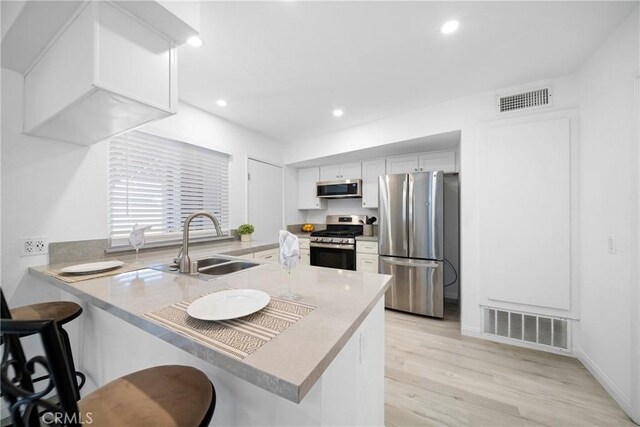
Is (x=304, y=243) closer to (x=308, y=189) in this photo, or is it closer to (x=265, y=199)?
(x=265, y=199)

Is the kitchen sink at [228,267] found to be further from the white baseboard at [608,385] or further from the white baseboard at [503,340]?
the white baseboard at [608,385]

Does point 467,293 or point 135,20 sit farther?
point 467,293

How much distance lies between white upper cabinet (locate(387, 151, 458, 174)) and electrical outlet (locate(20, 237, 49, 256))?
11.9 feet

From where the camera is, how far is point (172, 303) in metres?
0.97

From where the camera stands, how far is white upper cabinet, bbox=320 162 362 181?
3.90 metres

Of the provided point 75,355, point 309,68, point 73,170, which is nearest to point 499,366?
point 309,68

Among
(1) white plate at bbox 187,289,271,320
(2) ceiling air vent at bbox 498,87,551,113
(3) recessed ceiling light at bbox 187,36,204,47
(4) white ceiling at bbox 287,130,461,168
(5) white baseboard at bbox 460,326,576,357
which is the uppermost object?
(3) recessed ceiling light at bbox 187,36,204,47

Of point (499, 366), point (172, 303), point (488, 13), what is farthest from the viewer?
point (499, 366)

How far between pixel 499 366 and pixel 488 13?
2.53 m

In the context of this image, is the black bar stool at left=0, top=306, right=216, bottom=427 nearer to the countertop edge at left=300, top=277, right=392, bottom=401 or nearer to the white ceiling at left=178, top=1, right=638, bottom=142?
the countertop edge at left=300, top=277, right=392, bottom=401

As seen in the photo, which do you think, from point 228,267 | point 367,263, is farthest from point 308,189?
point 228,267

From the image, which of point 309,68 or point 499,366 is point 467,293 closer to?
point 499,366

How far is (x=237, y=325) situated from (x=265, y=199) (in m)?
3.02

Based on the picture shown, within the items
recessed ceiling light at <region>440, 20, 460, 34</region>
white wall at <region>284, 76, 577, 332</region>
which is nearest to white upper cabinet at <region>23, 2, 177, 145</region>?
recessed ceiling light at <region>440, 20, 460, 34</region>
